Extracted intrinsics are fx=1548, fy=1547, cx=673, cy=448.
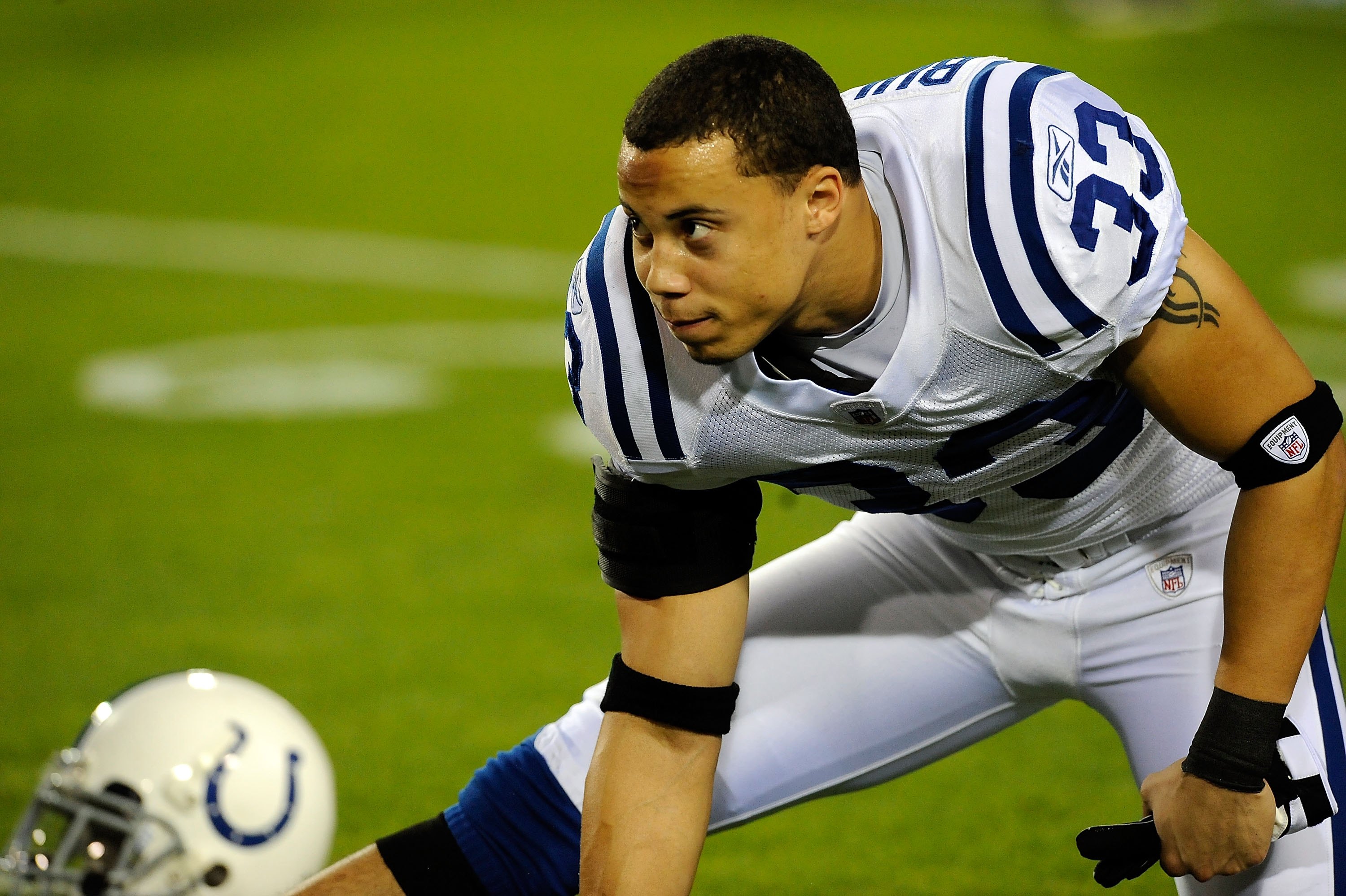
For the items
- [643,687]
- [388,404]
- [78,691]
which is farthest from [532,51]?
[643,687]

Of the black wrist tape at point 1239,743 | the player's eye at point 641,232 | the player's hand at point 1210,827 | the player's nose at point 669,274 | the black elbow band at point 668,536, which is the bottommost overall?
the player's hand at point 1210,827

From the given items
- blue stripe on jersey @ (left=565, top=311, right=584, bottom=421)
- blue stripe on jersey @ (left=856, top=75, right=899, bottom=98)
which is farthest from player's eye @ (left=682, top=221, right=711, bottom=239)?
blue stripe on jersey @ (left=856, top=75, right=899, bottom=98)

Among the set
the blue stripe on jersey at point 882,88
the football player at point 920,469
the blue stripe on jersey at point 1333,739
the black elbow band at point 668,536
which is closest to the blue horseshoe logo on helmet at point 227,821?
the football player at point 920,469

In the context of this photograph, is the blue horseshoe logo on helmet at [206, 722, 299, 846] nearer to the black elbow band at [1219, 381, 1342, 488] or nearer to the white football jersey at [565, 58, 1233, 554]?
the white football jersey at [565, 58, 1233, 554]

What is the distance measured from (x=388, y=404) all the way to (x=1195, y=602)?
421cm

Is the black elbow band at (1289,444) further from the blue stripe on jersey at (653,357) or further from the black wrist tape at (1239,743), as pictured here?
the blue stripe on jersey at (653,357)

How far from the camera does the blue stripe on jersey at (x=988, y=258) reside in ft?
5.87

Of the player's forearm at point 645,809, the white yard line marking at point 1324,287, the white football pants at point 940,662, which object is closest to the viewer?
the player's forearm at point 645,809

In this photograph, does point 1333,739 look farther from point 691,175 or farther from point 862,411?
point 691,175

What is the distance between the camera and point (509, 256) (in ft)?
26.3

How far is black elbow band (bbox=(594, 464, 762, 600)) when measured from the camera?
2021mm

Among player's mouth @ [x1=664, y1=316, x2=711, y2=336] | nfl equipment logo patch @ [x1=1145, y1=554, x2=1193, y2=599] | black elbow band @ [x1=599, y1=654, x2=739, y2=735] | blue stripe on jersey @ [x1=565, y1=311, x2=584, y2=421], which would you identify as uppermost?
player's mouth @ [x1=664, y1=316, x2=711, y2=336]

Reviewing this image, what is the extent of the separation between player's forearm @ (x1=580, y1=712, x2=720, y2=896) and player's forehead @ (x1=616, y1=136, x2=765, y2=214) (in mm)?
739

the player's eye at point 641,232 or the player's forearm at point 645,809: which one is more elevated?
the player's eye at point 641,232
